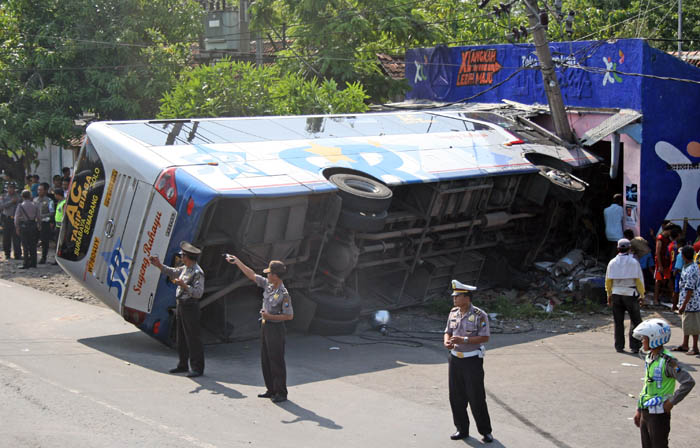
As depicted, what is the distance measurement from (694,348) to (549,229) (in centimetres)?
458

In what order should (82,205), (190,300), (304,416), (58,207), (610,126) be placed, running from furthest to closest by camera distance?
(58,207)
(610,126)
(82,205)
(190,300)
(304,416)

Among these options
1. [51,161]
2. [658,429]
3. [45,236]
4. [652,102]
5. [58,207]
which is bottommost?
[51,161]

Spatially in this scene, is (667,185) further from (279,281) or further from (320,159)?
(279,281)

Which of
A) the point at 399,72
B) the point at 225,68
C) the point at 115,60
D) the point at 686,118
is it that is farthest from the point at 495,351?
the point at 399,72

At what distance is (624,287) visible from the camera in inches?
434

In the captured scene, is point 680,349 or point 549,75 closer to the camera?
point 680,349

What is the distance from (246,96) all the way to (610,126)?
7.64m

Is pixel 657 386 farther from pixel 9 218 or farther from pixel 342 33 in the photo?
pixel 342 33

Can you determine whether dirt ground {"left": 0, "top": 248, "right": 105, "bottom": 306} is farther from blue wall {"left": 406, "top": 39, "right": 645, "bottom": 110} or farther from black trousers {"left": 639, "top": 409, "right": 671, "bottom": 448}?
black trousers {"left": 639, "top": 409, "right": 671, "bottom": 448}

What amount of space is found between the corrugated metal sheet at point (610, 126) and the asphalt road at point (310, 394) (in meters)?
4.63

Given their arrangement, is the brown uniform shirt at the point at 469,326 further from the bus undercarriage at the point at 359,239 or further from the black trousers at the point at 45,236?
the black trousers at the point at 45,236

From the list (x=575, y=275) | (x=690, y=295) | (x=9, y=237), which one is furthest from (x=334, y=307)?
(x=9, y=237)

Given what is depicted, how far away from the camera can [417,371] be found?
1014 cm

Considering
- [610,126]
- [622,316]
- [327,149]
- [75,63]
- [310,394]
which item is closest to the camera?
[310,394]
